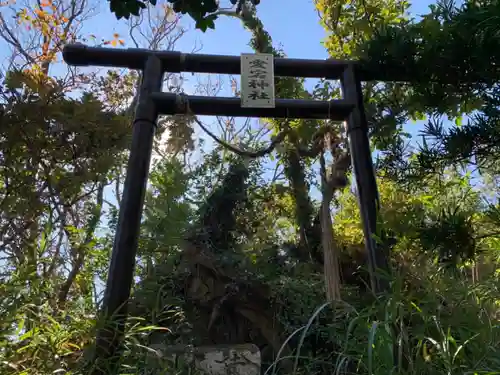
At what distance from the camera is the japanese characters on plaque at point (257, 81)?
2.45 m

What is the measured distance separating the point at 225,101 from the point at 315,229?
1703 mm

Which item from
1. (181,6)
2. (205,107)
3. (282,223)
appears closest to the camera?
(181,6)

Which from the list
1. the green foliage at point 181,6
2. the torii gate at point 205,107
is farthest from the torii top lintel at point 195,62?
the green foliage at point 181,6

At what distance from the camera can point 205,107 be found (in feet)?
8.14

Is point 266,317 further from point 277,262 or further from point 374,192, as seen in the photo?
point 374,192

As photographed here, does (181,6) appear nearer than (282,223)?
Yes

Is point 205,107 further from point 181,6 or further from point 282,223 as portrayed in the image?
point 282,223

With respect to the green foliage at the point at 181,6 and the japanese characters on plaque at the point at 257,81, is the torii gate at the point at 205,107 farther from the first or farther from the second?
the green foliage at the point at 181,6

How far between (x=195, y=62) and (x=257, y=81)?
35 centimetres

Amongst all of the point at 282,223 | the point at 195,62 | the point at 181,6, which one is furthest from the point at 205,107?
the point at 282,223

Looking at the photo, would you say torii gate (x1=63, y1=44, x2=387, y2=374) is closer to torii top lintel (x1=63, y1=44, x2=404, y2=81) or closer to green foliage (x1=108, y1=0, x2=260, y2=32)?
torii top lintel (x1=63, y1=44, x2=404, y2=81)

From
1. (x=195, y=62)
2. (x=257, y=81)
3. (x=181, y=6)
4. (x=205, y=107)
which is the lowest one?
(x=181, y=6)

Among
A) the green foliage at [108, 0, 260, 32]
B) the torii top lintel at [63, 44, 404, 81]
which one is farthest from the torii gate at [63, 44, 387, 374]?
the green foliage at [108, 0, 260, 32]

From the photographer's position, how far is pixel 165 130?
4961mm
